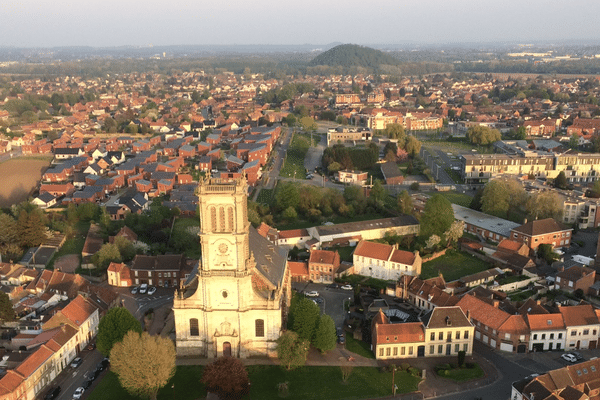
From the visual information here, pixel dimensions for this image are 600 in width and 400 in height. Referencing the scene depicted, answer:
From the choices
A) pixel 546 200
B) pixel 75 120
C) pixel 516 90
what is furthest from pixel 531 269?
pixel 516 90

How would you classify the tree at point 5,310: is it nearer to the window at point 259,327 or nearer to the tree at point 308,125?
the window at point 259,327

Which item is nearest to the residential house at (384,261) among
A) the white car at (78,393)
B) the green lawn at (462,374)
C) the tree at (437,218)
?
the tree at (437,218)

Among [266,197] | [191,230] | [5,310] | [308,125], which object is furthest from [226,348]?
[308,125]

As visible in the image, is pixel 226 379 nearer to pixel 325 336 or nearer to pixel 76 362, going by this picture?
pixel 325 336

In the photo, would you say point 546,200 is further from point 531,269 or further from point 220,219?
point 220,219

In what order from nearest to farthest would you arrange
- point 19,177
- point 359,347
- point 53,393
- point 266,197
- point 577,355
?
point 53,393
point 577,355
point 359,347
point 266,197
point 19,177

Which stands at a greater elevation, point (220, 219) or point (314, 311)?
point (220, 219)

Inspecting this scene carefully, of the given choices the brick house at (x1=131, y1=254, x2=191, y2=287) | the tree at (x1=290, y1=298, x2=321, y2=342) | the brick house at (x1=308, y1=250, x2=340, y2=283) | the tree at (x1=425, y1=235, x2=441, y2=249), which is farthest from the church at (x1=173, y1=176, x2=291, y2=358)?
the tree at (x1=425, y1=235, x2=441, y2=249)
